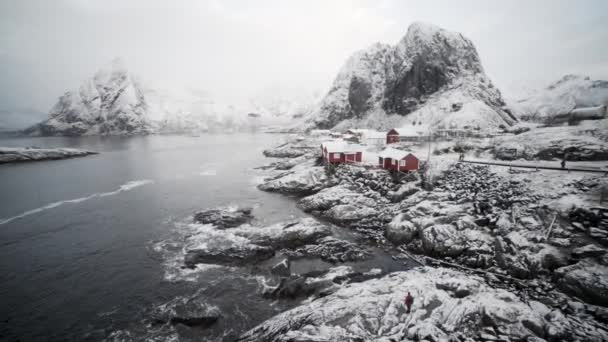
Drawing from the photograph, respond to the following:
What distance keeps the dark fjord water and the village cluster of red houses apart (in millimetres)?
14027

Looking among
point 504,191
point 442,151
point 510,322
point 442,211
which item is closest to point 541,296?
point 510,322

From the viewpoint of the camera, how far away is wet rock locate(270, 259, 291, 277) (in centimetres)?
2176

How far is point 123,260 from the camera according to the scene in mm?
24578

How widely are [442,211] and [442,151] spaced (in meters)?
24.6

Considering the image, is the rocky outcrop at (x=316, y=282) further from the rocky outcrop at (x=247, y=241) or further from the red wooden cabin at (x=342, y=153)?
the red wooden cabin at (x=342, y=153)

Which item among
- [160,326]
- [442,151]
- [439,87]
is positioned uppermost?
[439,87]

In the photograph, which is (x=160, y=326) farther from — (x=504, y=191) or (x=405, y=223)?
(x=504, y=191)

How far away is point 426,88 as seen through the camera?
112 m

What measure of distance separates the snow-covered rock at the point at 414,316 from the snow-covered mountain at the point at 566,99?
5336 inches

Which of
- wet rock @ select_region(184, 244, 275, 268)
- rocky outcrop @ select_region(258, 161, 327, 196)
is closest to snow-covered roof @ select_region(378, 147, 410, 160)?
rocky outcrop @ select_region(258, 161, 327, 196)

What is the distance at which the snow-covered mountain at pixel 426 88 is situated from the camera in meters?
91.4

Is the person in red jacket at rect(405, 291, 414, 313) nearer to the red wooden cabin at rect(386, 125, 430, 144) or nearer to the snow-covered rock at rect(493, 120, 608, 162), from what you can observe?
the snow-covered rock at rect(493, 120, 608, 162)

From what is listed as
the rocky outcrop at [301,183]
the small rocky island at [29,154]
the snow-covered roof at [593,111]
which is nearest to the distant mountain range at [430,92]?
the snow-covered roof at [593,111]

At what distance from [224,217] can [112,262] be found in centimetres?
1175
